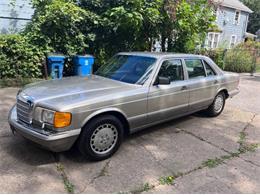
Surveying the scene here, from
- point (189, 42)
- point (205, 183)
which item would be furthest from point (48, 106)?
point (189, 42)

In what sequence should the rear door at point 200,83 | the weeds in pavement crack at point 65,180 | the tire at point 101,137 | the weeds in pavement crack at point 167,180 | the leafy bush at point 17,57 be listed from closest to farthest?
the weeds in pavement crack at point 65,180 → the weeds in pavement crack at point 167,180 → the tire at point 101,137 → the rear door at point 200,83 → the leafy bush at point 17,57

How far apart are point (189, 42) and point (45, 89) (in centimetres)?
795

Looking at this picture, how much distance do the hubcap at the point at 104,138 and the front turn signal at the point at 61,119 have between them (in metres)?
0.49

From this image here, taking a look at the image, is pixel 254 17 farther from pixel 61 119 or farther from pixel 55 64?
pixel 61 119

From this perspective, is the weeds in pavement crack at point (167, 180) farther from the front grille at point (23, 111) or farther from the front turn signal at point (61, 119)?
the front grille at point (23, 111)

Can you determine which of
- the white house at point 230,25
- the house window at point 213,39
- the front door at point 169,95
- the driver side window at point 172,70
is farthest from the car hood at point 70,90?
the house window at point 213,39

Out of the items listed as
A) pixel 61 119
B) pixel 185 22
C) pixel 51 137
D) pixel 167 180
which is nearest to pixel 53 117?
pixel 61 119

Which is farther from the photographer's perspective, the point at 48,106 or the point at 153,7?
the point at 153,7

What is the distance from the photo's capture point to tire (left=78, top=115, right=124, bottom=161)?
11.5 ft

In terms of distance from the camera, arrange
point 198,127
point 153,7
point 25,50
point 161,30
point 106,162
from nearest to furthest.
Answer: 1. point 106,162
2. point 198,127
3. point 25,50
4. point 153,7
5. point 161,30

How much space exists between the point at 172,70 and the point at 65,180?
270 centimetres

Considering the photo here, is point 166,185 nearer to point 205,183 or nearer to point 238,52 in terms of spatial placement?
point 205,183

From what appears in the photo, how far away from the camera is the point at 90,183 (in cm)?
314

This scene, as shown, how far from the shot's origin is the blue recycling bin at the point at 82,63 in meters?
8.69
